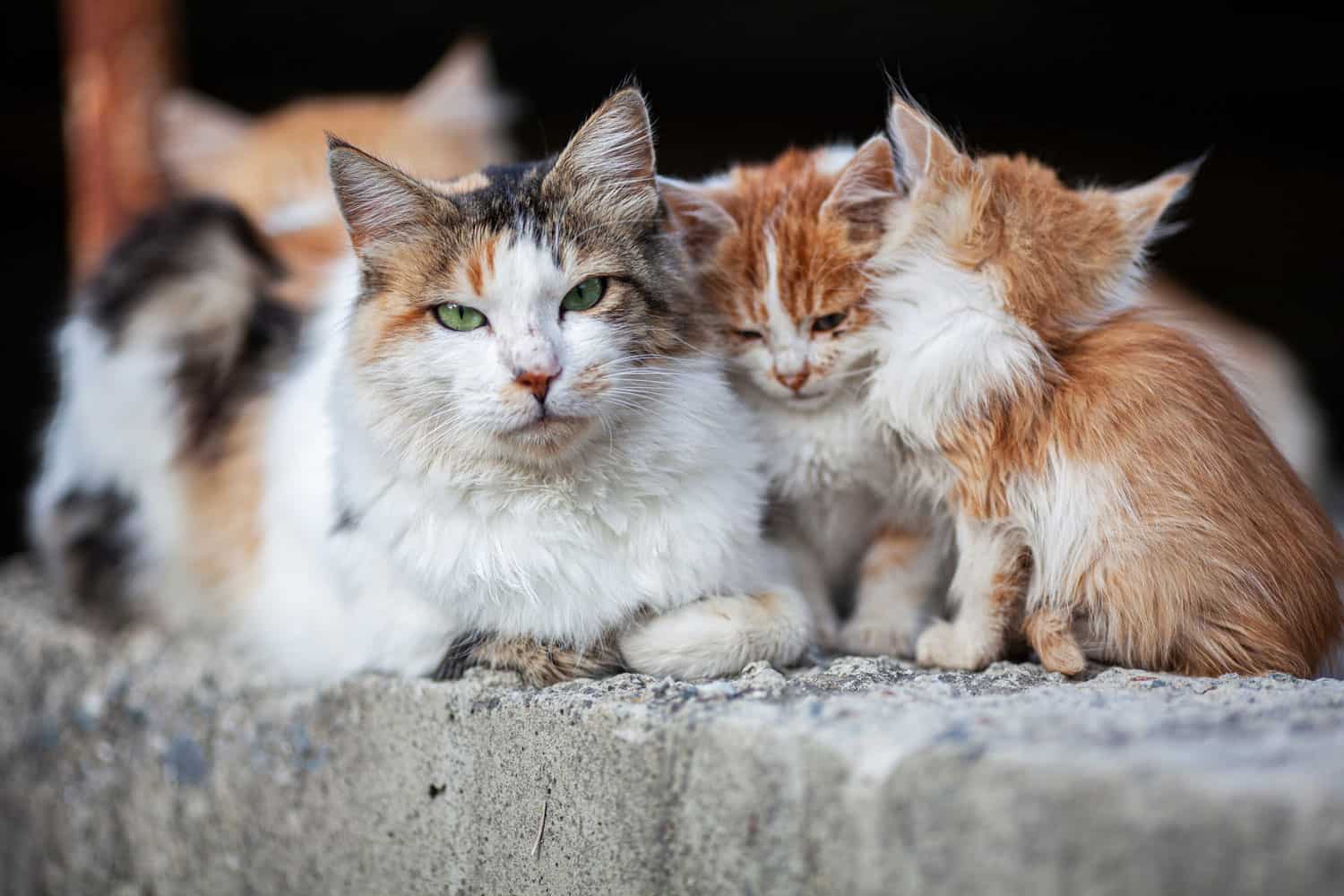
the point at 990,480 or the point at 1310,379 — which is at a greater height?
the point at 990,480

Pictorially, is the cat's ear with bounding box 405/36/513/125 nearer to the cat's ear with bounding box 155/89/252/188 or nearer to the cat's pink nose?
the cat's ear with bounding box 155/89/252/188

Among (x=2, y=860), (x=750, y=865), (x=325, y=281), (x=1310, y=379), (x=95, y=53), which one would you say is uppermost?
(x=95, y=53)

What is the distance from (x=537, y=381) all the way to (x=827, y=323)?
58cm

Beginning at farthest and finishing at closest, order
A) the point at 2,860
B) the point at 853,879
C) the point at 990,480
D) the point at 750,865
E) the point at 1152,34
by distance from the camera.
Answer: the point at 1152,34
the point at 2,860
the point at 990,480
the point at 750,865
the point at 853,879

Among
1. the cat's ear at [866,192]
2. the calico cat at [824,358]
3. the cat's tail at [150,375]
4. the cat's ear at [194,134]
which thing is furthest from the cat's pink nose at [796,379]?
the cat's ear at [194,134]

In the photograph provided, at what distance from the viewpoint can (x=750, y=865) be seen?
4.38ft

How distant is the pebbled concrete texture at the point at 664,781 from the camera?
105cm

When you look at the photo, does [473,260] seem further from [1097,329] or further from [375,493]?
[1097,329]

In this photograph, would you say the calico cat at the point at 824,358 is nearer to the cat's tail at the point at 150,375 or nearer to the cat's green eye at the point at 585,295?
the cat's green eye at the point at 585,295

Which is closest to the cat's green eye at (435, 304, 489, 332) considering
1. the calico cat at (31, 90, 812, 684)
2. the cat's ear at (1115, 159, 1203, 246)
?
the calico cat at (31, 90, 812, 684)

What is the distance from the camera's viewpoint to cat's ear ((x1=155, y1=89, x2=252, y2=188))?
11.3ft

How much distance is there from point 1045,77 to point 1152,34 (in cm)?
65

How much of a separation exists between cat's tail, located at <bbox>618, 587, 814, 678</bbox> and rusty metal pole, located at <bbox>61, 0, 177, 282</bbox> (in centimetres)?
276

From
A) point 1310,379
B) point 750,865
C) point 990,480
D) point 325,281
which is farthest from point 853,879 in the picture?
point 1310,379
